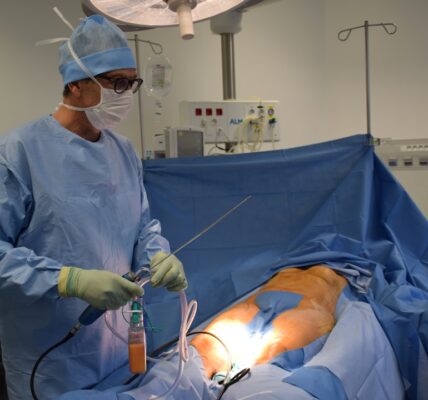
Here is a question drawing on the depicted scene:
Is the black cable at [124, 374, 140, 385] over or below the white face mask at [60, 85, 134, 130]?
below

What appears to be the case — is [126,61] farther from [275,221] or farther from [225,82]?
[225,82]

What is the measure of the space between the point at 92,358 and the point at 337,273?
3.54ft

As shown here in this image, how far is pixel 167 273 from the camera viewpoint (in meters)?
1.17

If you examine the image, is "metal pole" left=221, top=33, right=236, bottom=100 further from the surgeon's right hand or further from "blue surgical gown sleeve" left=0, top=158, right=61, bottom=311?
the surgeon's right hand

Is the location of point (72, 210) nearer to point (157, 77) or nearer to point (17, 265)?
point (17, 265)

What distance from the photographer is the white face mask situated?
4.19 ft

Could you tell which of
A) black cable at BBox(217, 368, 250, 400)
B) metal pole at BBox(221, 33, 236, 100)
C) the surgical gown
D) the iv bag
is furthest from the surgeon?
metal pole at BBox(221, 33, 236, 100)

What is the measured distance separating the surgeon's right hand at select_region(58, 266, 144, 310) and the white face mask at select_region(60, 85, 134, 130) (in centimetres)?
46

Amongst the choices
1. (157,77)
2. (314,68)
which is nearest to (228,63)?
(157,77)

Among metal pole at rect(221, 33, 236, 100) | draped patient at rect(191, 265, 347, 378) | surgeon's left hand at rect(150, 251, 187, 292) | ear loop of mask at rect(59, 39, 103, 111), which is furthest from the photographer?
metal pole at rect(221, 33, 236, 100)

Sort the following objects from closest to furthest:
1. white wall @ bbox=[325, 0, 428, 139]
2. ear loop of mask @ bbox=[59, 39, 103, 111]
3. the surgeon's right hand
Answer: the surgeon's right hand, ear loop of mask @ bbox=[59, 39, 103, 111], white wall @ bbox=[325, 0, 428, 139]

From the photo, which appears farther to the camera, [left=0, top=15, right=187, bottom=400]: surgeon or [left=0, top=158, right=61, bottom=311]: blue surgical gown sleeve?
[left=0, top=15, right=187, bottom=400]: surgeon

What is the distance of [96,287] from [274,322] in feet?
2.41

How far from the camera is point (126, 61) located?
4.29 feet
